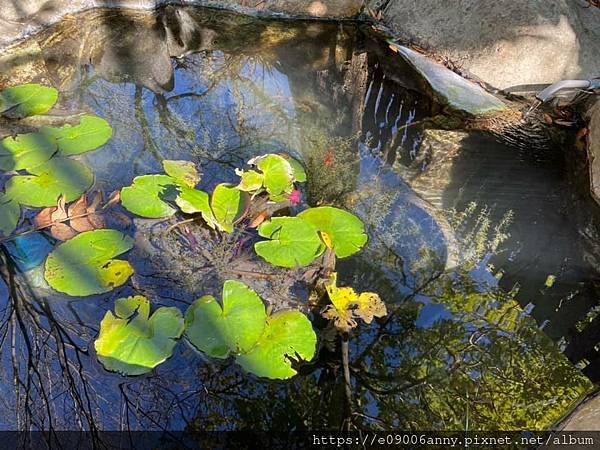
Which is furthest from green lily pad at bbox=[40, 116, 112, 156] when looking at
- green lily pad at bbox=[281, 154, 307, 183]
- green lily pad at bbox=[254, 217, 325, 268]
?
green lily pad at bbox=[254, 217, 325, 268]

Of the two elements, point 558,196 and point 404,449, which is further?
point 558,196

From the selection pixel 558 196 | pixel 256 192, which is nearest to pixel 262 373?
pixel 256 192

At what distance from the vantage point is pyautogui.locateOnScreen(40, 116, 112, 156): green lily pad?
2920mm

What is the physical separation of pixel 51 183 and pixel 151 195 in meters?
0.53

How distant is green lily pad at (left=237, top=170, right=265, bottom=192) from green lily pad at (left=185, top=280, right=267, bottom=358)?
1.97 feet

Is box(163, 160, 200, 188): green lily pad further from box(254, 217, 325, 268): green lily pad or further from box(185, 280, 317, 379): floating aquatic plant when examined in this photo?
box(185, 280, 317, 379): floating aquatic plant

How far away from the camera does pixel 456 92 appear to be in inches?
145

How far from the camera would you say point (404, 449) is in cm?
202

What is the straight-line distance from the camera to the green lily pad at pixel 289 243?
242cm

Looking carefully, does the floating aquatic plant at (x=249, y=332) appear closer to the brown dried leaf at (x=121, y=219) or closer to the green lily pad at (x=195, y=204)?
the green lily pad at (x=195, y=204)

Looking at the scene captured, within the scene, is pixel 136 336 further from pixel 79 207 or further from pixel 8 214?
pixel 8 214

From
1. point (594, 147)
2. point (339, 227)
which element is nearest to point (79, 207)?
point (339, 227)

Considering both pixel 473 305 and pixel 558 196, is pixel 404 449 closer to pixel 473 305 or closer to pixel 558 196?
pixel 473 305

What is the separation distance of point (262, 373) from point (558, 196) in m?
2.18
